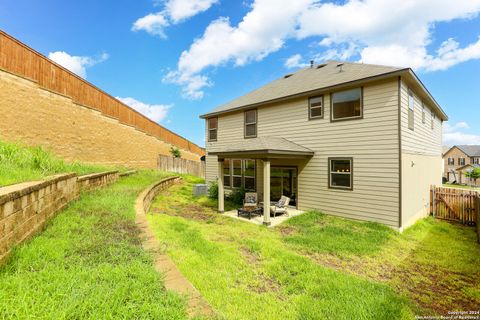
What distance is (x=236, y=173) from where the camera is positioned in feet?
44.9

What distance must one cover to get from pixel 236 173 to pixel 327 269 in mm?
9202

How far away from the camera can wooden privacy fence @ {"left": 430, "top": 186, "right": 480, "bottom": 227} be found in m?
9.62

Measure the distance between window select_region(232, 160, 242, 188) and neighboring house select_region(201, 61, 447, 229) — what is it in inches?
39.4

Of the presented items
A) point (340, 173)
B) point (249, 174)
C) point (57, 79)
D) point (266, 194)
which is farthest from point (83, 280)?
point (57, 79)

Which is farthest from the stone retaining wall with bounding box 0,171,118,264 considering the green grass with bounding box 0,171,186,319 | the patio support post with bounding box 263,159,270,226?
the patio support post with bounding box 263,159,270,226

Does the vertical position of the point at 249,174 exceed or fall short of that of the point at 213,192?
it exceeds it

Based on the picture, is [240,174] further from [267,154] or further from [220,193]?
[267,154]

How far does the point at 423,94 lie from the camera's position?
33.4 ft

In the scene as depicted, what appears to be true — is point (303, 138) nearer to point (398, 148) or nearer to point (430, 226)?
point (398, 148)

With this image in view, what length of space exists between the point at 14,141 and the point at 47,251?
29.4 feet

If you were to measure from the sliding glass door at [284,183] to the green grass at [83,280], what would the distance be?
28.2ft

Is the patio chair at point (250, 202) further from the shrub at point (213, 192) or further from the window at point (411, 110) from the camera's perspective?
the window at point (411, 110)

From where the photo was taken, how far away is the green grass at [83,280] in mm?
2125

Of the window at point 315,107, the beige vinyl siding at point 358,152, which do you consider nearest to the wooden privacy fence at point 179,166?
the beige vinyl siding at point 358,152
